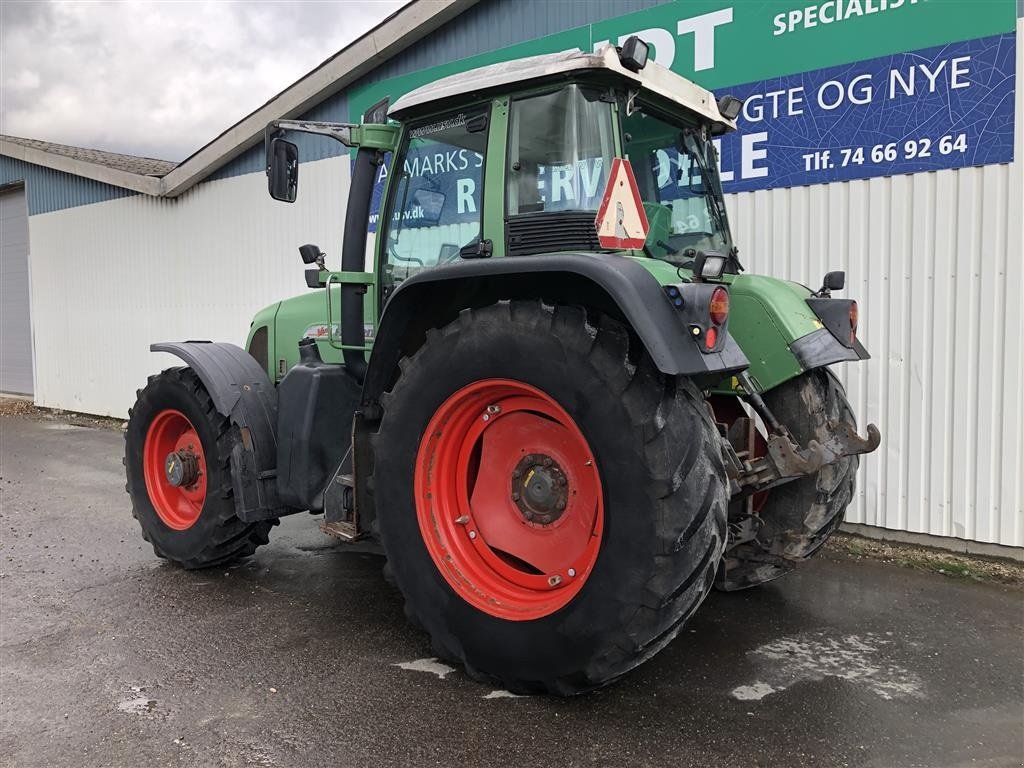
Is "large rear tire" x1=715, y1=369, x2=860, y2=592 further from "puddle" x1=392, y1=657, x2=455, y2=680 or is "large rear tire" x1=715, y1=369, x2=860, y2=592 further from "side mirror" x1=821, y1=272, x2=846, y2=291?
"puddle" x1=392, y1=657, x2=455, y2=680

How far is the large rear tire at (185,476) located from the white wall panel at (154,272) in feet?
15.2

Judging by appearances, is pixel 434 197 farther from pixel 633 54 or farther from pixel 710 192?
pixel 710 192

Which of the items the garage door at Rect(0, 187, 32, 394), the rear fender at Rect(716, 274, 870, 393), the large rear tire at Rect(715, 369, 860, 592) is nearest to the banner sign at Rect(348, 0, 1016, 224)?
the rear fender at Rect(716, 274, 870, 393)

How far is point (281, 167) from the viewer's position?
13.2ft

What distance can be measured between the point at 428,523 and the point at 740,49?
15.1ft

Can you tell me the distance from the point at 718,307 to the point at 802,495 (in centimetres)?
141

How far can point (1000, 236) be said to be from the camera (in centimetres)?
509

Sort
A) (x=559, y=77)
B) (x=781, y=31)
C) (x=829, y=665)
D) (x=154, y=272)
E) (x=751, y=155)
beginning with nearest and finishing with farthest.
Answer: (x=559, y=77) < (x=829, y=665) < (x=781, y=31) < (x=751, y=155) < (x=154, y=272)

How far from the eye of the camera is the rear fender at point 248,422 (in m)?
4.51

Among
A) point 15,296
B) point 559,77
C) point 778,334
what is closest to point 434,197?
point 559,77

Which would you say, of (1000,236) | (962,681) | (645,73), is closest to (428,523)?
(645,73)

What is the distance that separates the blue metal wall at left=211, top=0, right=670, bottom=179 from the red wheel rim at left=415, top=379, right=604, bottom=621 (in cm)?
462

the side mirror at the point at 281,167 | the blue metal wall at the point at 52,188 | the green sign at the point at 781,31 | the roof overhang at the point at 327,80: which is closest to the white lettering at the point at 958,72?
the green sign at the point at 781,31

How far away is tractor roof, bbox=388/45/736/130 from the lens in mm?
3254
